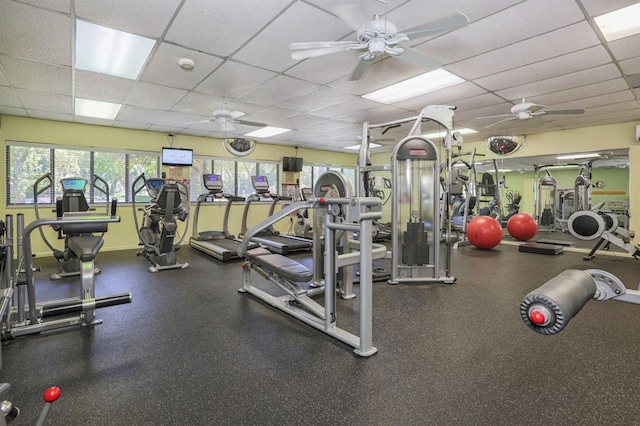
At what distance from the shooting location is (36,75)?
3668 millimetres

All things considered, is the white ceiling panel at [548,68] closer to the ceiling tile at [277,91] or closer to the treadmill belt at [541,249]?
the ceiling tile at [277,91]

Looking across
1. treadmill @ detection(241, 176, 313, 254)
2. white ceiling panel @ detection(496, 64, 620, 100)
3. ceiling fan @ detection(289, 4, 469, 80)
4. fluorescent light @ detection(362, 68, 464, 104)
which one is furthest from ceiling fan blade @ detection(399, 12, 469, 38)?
treadmill @ detection(241, 176, 313, 254)

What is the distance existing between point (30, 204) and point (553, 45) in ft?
26.1

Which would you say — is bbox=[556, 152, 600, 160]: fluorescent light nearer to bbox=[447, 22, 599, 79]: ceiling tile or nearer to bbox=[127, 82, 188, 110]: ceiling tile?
bbox=[447, 22, 599, 79]: ceiling tile

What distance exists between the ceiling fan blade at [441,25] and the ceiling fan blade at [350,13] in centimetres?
34

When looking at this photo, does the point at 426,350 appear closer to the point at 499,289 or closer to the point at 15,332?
the point at 499,289

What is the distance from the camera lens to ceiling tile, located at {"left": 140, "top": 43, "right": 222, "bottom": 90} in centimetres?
316

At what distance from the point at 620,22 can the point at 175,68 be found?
13.7ft

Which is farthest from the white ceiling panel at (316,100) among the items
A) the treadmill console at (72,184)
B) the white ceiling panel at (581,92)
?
the treadmill console at (72,184)

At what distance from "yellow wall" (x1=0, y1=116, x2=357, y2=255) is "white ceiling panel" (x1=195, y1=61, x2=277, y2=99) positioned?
2338 mm

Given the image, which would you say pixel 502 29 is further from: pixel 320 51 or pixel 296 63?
pixel 296 63

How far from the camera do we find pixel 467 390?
5.83 ft

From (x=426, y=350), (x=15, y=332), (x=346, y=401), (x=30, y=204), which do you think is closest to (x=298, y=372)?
(x=346, y=401)

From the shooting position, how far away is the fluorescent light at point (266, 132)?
21.9 feet
